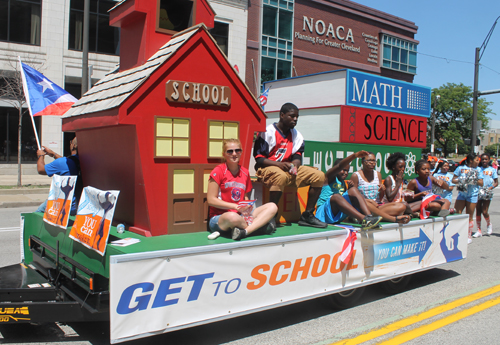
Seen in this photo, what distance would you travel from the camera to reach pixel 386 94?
784 cm

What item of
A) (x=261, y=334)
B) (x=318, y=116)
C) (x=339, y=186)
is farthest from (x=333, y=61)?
(x=261, y=334)

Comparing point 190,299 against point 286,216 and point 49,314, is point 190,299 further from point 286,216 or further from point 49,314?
point 286,216

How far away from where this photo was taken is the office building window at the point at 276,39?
27.9 m

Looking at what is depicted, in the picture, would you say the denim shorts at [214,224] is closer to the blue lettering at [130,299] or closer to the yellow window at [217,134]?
the yellow window at [217,134]

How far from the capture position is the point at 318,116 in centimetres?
752

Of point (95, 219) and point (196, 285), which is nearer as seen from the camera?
point (196, 285)

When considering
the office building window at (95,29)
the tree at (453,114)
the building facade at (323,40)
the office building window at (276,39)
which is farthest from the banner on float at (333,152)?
the tree at (453,114)

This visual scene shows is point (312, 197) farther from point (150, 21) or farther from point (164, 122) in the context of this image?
point (150, 21)

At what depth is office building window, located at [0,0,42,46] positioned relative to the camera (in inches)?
745

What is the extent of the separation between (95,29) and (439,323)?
67.8 ft

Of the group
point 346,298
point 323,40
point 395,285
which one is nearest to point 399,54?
point 323,40

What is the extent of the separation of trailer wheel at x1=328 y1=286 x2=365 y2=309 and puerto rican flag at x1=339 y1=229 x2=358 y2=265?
505 mm

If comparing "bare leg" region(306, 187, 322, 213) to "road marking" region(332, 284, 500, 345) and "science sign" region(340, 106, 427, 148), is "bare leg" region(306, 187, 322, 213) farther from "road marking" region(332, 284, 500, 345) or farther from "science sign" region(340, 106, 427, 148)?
"science sign" region(340, 106, 427, 148)

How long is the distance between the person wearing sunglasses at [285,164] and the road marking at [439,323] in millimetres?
1400
